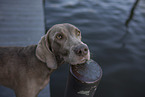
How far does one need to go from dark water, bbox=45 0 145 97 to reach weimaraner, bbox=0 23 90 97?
601 millimetres

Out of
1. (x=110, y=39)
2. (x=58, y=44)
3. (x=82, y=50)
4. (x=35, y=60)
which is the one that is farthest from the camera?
(x=110, y=39)

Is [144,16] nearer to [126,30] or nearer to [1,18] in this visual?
[126,30]

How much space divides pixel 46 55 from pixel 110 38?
4518 millimetres

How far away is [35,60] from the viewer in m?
2.22

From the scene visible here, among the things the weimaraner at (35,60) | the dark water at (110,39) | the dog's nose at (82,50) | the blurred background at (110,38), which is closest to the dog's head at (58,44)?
the weimaraner at (35,60)

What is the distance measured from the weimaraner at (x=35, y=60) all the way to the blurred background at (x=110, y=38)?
1.61 m

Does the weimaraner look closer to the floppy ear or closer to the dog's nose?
the floppy ear

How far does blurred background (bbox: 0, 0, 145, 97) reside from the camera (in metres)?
3.98

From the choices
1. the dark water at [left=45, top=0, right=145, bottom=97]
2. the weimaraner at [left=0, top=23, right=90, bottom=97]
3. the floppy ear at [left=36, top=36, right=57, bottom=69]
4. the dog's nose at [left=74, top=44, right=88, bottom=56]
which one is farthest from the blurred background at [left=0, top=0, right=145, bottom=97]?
the dog's nose at [left=74, top=44, right=88, bottom=56]

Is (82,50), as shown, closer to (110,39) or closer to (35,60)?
(35,60)

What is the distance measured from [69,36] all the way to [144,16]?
821cm

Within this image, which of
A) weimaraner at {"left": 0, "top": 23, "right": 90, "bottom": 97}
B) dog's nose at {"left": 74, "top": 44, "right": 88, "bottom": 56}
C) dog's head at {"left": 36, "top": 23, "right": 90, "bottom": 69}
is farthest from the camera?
weimaraner at {"left": 0, "top": 23, "right": 90, "bottom": 97}

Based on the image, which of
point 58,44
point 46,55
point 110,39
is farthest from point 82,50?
point 110,39

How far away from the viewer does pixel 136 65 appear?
4727 millimetres
